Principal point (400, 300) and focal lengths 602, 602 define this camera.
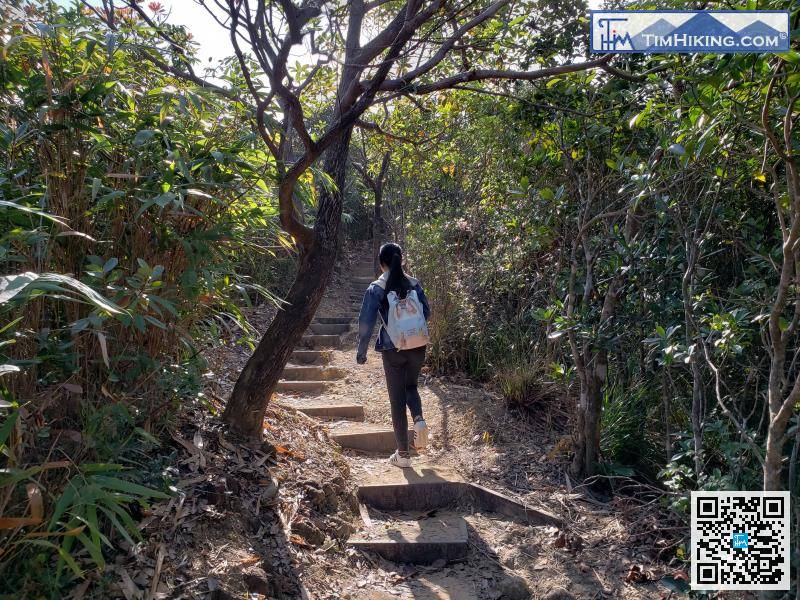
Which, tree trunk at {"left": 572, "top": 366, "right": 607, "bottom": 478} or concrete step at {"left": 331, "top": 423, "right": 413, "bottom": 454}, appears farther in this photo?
concrete step at {"left": 331, "top": 423, "right": 413, "bottom": 454}

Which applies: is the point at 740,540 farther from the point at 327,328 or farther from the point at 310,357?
the point at 327,328

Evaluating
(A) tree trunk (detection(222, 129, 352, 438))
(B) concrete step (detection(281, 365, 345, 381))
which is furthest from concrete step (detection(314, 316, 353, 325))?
(A) tree trunk (detection(222, 129, 352, 438))

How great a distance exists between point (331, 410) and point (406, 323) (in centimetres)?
175

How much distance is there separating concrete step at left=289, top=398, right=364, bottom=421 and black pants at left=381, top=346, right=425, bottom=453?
3.79 feet

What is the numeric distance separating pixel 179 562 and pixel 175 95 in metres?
2.25

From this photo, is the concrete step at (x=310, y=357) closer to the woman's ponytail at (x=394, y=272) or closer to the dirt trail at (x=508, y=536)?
the dirt trail at (x=508, y=536)

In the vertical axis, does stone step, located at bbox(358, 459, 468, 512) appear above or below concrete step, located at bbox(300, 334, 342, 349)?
below

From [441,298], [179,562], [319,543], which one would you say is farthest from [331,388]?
[179,562]
